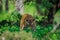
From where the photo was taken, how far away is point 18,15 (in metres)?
13.8

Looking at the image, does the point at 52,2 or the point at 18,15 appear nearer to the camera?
the point at 18,15

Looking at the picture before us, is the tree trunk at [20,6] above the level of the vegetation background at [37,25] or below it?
above

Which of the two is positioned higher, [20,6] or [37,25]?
[20,6]

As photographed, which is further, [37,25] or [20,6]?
[20,6]

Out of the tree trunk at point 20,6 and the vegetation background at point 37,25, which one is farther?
the tree trunk at point 20,6

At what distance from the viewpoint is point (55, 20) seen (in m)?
16.1

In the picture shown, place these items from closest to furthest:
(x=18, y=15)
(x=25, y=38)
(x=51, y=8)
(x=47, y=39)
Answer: (x=25, y=38)
(x=47, y=39)
(x=18, y=15)
(x=51, y=8)

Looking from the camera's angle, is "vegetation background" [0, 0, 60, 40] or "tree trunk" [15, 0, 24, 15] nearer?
"vegetation background" [0, 0, 60, 40]

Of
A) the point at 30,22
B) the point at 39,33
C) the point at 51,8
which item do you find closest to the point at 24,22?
the point at 30,22

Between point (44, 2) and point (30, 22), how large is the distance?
243 cm

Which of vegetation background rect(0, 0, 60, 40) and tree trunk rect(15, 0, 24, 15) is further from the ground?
tree trunk rect(15, 0, 24, 15)

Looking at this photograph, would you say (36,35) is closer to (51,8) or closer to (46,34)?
(46,34)

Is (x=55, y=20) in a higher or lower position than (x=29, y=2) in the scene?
lower

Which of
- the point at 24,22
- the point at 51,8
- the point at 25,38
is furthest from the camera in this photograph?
the point at 51,8
